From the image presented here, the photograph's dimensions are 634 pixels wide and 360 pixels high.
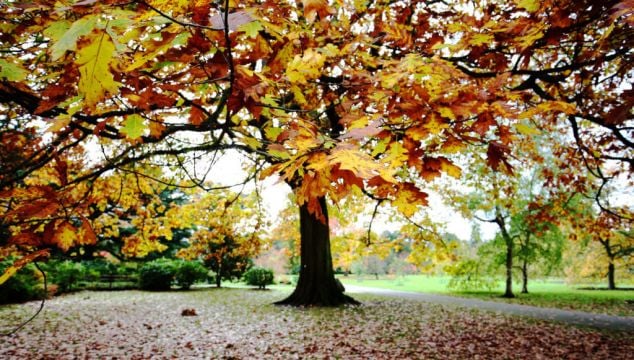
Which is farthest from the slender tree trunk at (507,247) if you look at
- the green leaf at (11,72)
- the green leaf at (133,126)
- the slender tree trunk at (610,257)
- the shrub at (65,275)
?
the shrub at (65,275)

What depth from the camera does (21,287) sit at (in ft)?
42.4

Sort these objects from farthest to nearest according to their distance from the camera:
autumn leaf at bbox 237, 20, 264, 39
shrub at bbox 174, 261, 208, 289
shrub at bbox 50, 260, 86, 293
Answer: shrub at bbox 174, 261, 208, 289, shrub at bbox 50, 260, 86, 293, autumn leaf at bbox 237, 20, 264, 39

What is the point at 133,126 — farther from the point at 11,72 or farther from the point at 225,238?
the point at 225,238

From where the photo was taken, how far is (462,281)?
19.0m

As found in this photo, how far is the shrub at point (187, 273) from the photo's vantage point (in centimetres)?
1941

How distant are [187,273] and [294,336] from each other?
13.9 m

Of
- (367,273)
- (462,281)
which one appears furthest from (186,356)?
(367,273)

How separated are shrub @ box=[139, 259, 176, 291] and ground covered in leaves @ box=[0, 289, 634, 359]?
753 centimetres

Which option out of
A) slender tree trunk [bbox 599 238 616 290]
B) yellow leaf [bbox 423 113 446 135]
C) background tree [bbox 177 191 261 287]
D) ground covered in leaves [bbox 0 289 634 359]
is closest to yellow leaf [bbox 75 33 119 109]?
yellow leaf [bbox 423 113 446 135]

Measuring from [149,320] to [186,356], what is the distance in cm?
427

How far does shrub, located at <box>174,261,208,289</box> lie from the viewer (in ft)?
63.7

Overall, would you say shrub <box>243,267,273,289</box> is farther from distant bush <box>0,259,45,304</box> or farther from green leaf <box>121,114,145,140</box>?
green leaf <box>121,114,145,140</box>

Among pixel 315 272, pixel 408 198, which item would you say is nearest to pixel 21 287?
pixel 315 272

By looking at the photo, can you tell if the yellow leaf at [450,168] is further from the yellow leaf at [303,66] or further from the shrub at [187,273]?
the shrub at [187,273]
